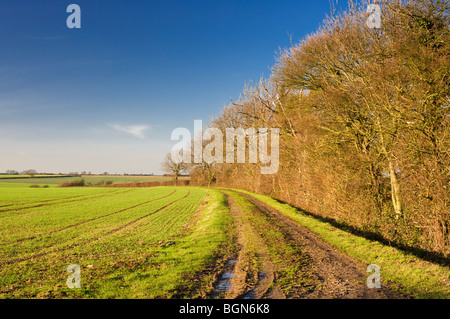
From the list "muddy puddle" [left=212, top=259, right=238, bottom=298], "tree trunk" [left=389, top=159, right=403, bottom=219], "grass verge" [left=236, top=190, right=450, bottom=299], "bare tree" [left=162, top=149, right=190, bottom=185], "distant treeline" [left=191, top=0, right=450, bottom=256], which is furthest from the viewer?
"bare tree" [left=162, top=149, right=190, bottom=185]

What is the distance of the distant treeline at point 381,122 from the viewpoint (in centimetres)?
830

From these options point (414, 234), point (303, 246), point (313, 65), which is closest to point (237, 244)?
point (303, 246)

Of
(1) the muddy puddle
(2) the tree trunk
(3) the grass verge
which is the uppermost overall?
(2) the tree trunk

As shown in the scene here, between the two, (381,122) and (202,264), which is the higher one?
(381,122)

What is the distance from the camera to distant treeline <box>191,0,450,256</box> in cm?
830

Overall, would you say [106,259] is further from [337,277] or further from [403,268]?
[403,268]

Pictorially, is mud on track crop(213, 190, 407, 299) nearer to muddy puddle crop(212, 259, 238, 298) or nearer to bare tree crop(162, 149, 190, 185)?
muddy puddle crop(212, 259, 238, 298)

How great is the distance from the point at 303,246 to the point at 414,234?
13.3 ft

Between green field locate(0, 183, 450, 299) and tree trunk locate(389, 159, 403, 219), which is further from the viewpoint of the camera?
tree trunk locate(389, 159, 403, 219)

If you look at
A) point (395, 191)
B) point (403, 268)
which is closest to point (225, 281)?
point (403, 268)

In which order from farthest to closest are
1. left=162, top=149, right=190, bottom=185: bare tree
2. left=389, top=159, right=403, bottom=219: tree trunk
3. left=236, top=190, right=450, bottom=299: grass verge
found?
left=162, top=149, right=190, bottom=185: bare tree
left=389, top=159, right=403, bottom=219: tree trunk
left=236, top=190, right=450, bottom=299: grass verge

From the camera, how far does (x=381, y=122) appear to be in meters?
11.1

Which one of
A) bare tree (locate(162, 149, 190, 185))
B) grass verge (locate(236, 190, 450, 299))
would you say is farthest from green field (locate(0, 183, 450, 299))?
bare tree (locate(162, 149, 190, 185))

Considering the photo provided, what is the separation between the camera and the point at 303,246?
929 centimetres
